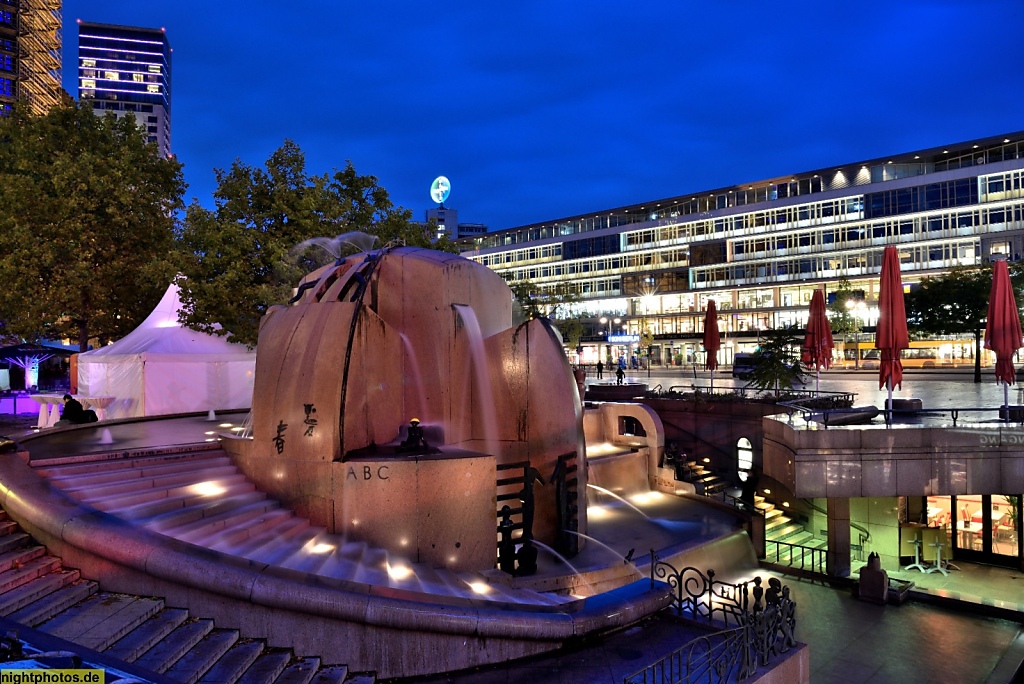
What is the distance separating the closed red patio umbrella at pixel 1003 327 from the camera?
16.4 metres

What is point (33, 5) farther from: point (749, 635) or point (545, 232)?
point (749, 635)

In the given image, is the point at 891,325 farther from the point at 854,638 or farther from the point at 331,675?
the point at 331,675

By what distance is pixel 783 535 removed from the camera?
18.2 metres

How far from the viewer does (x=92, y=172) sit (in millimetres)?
25484

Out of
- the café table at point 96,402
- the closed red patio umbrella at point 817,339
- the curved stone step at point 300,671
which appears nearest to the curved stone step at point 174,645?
the curved stone step at point 300,671

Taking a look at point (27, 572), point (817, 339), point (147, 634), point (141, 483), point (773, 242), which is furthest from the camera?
point (773, 242)

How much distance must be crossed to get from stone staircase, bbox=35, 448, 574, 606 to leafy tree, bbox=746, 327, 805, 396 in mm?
17734

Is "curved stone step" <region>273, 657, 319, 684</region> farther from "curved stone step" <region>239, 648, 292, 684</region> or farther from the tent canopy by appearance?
the tent canopy

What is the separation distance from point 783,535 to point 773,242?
54.8m

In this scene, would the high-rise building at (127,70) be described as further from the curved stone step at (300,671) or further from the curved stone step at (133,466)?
the curved stone step at (300,671)

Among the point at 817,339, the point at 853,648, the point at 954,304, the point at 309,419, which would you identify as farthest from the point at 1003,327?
the point at 954,304

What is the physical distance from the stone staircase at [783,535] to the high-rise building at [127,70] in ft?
497

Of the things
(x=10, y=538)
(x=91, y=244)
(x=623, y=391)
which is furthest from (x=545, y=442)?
(x=91, y=244)

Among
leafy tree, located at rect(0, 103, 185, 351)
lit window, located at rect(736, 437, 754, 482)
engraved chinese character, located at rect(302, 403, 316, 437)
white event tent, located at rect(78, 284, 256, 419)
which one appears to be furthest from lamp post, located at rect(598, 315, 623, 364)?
engraved chinese character, located at rect(302, 403, 316, 437)
